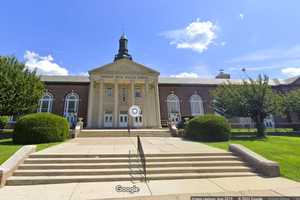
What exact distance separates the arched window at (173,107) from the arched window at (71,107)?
17.4 m

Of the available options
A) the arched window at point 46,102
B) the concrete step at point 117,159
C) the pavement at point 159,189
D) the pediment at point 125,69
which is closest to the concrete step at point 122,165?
the concrete step at point 117,159

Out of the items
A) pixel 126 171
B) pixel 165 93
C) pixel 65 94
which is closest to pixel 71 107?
pixel 65 94

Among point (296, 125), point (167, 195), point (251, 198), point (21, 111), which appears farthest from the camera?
point (296, 125)

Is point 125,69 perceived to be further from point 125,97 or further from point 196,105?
point 196,105

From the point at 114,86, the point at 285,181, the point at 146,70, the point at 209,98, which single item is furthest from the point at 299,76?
the point at 285,181

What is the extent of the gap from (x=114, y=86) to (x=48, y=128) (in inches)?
749

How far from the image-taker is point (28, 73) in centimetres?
2281

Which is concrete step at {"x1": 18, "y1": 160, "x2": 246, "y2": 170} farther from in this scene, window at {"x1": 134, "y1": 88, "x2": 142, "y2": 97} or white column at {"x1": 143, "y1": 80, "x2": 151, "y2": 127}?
window at {"x1": 134, "y1": 88, "x2": 142, "y2": 97}

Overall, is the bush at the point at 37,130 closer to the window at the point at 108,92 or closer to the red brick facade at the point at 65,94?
the red brick facade at the point at 65,94

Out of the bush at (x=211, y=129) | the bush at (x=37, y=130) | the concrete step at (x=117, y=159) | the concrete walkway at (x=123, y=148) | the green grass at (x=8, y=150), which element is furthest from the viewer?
the bush at (x=211, y=129)

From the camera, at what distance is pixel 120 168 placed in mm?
7523

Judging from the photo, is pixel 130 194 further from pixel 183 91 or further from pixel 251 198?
pixel 183 91

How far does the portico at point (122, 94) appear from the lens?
3020 cm

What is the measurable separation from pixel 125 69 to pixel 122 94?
4.84 m
